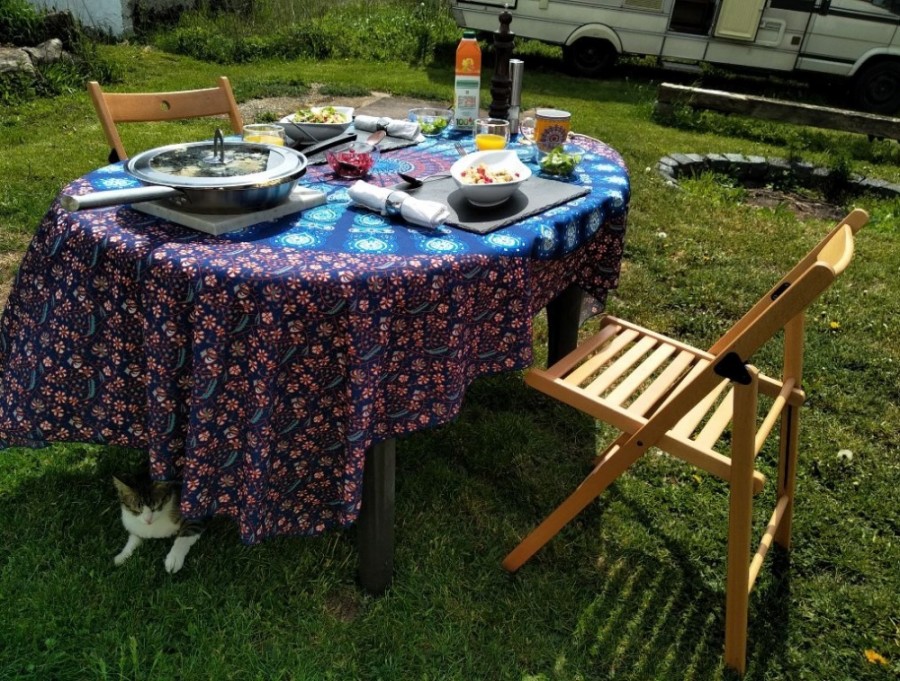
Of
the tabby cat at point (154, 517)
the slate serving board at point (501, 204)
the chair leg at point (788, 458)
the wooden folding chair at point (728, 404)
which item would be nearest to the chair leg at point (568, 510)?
the wooden folding chair at point (728, 404)

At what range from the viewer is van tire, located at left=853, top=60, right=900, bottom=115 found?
29.8 ft

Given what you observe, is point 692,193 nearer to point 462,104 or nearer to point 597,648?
point 462,104

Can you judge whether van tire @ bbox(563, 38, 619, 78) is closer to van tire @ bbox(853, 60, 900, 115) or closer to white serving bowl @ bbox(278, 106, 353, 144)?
van tire @ bbox(853, 60, 900, 115)

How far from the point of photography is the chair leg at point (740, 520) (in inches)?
68.9

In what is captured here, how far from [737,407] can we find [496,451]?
1.32 m

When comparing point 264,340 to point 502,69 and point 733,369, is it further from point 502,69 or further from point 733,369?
point 502,69

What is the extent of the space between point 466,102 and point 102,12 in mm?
9281

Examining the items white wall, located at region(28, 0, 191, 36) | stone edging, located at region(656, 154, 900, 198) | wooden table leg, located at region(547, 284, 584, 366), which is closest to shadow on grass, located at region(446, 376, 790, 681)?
wooden table leg, located at region(547, 284, 584, 366)

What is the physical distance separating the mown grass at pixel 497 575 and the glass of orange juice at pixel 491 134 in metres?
1.24

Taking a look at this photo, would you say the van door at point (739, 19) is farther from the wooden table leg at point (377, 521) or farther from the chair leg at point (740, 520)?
the wooden table leg at point (377, 521)

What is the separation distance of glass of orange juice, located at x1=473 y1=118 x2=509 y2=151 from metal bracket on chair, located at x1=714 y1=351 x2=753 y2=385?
4.07ft

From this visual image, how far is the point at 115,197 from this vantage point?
1578 millimetres

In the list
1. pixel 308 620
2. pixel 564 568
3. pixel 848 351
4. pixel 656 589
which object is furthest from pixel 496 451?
pixel 848 351

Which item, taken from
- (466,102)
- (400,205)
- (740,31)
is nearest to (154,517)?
(400,205)
